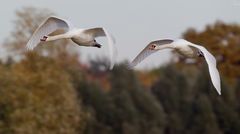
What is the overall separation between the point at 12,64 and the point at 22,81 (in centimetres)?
891

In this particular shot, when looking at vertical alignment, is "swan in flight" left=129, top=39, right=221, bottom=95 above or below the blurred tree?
above

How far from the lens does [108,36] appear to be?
17.4 meters

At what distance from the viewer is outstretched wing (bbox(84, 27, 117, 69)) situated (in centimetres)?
1627

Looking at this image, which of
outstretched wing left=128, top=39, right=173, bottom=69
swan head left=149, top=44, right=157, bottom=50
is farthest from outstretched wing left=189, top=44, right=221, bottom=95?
swan head left=149, top=44, right=157, bottom=50

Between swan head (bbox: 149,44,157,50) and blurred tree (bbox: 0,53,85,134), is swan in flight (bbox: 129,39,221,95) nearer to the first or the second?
swan head (bbox: 149,44,157,50)

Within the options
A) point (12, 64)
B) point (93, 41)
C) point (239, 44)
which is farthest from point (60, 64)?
point (93, 41)

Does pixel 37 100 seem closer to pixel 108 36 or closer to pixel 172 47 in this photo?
pixel 172 47

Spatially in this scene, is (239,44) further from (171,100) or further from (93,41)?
(93,41)

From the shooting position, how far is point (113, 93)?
7044 cm

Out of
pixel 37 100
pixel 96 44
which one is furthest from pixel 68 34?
pixel 37 100

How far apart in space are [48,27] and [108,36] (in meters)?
3.26

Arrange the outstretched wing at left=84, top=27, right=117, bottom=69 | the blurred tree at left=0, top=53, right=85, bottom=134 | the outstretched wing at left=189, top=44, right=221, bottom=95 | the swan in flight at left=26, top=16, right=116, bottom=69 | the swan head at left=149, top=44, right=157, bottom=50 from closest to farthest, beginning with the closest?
the outstretched wing at left=84, top=27, right=117, bottom=69 < the outstretched wing at left=189, top=44, right=221, bottom=95 < the swan in flight at left=26, top=16, right=116, bottom=69 < the swan head at left=149, top=44, right=157, bottom=50 < the blurred tree at left=0, top=53, right=85, bottom=134

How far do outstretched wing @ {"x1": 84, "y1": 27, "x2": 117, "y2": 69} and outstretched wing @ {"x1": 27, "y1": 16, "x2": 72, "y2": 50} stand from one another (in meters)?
0.70

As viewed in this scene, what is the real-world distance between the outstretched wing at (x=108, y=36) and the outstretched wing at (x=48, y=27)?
702mm
